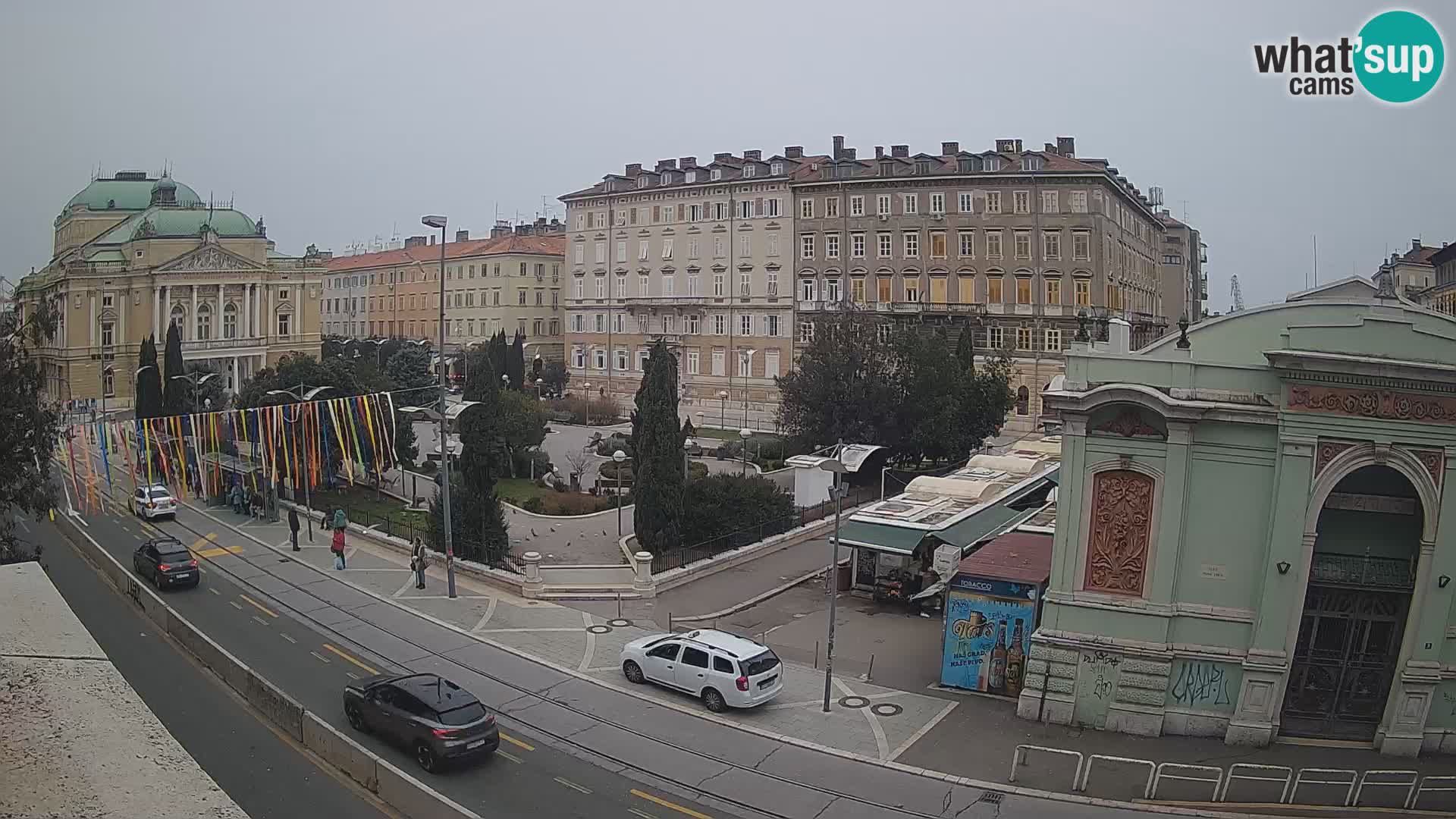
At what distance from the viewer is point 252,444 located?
4009 centimetres

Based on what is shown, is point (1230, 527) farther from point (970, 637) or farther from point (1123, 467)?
point (970, 637)

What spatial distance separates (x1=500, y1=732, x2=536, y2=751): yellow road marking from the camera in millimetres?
19109

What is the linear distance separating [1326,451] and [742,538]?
18.9 metres

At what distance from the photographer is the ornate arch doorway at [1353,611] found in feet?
65.4

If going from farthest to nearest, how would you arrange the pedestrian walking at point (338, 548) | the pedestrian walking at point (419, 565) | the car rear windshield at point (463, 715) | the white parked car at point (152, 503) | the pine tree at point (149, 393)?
the pine tree at point (149, 393) → the white parked car at point (152, 503) → the pedestrian walking at point (338, 548) → the pedestrian walking at point (419, 565) → the car rear windshield at point (463, 715)

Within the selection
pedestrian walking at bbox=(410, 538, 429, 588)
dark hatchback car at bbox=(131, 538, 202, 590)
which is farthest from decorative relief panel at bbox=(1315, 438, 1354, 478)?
dark hatchback car at bbox=(131, 538, 202, 590)

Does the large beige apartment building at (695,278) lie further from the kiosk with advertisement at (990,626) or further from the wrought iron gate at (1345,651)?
the wrought iron gate at (1345,651)

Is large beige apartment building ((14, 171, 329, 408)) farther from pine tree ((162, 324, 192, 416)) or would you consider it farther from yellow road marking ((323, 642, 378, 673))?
yellow road marking ((323, 642, 378, 673))

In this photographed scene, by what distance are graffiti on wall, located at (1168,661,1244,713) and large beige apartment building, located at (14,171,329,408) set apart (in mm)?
75560

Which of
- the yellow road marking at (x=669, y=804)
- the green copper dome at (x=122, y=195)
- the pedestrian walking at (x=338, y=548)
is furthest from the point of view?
the green copper dome at (x=122, y=195)

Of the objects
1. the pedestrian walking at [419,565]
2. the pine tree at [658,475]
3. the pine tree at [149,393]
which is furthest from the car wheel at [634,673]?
the pine tree at [149,393]

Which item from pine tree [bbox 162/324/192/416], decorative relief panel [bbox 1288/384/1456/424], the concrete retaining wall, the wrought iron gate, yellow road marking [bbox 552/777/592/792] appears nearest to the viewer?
the concrete retaining wall

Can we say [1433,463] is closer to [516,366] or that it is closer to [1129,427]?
[1129,427]

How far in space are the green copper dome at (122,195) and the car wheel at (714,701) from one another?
88083mm
